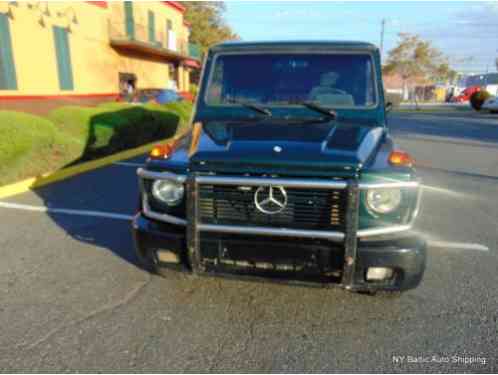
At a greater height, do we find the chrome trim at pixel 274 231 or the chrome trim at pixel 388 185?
the chrome trim at pixel 388 185

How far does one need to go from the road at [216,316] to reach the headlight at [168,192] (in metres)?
0.84

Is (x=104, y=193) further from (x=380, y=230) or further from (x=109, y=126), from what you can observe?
(x=380, y=230)

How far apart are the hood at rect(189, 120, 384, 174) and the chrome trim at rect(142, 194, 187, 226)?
1.24 ft

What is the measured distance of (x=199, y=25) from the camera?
41.2m

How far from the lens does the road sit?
2354 millimetres

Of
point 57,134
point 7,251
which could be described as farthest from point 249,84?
point 57,134

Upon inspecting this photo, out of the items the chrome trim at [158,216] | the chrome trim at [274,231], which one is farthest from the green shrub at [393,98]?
the chrome trim at [158,216]

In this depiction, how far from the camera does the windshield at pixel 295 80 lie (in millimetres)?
3475

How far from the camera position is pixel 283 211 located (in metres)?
2.48

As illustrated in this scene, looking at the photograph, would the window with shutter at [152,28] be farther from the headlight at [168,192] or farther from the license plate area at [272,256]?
the license plate area at [272,256]

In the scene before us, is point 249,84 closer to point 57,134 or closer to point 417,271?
point 417,271

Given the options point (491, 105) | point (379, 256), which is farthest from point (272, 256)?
point (491, 105)

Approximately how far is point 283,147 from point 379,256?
0.91 m

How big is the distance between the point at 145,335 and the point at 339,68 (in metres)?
2.72
